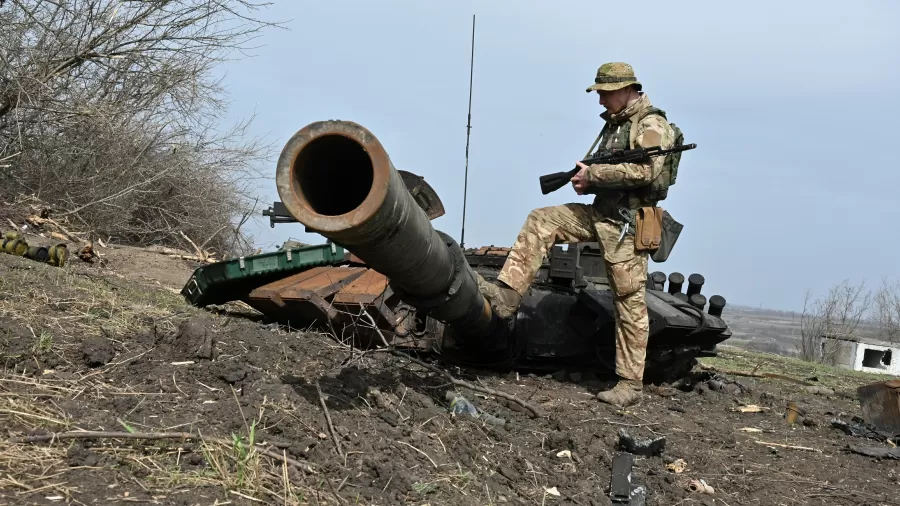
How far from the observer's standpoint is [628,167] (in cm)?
579

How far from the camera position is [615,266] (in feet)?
19.9

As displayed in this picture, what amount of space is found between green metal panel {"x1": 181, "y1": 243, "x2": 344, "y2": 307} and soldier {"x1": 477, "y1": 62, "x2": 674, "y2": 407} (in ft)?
6.97

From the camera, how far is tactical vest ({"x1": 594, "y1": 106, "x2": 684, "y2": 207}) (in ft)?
19.5

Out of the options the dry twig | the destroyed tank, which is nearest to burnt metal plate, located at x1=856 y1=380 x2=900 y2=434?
the destroyed tank

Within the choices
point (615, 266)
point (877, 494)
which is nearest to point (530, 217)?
point (615, 266)

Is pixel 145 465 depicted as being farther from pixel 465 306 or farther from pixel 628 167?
pixel 628 167

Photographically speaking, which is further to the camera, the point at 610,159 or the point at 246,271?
the point at 246,271

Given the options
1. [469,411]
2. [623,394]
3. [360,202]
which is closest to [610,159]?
[623,394]

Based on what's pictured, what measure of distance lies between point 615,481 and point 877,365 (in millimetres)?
21969

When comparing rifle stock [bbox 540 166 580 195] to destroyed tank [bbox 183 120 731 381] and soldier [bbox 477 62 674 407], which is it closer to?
soldier [bbox 477 62 674 407]

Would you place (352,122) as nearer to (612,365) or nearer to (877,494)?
(877,494)

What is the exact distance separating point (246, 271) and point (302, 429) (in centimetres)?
353

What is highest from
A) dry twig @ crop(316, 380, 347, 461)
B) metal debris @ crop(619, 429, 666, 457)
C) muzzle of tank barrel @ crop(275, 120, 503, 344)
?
muzzle of tank barrel @ crop(275, 120, 503, 344)

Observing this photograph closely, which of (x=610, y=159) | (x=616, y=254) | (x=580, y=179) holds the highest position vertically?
(x=610, y=159)
